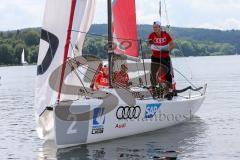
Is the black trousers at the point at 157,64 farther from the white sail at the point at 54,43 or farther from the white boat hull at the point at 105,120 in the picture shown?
the white sail at the point at 54,43

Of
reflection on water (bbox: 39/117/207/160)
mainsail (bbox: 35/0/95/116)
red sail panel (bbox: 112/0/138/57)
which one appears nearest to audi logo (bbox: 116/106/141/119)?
reflection on water (bbox: 39/117/207/160)

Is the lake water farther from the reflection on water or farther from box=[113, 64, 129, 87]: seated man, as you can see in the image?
box=[113, 64, 129, 87]: seated man

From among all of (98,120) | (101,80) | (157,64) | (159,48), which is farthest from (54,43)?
(157,64)

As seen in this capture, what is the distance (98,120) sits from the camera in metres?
13.7

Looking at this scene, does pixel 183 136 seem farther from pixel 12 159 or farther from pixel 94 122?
pixel 12 159

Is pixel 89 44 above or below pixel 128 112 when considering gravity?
above

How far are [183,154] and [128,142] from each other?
199 cm

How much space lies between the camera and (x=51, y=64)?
1394 centimetres

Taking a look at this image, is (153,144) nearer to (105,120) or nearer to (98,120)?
(105,120)

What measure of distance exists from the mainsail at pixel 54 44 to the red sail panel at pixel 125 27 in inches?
115

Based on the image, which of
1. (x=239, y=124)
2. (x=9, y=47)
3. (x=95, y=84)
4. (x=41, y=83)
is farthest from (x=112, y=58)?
(x=9, y=47)

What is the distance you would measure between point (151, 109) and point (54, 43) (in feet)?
10.9

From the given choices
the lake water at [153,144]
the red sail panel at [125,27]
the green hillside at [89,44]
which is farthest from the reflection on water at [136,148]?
the green hillside at [89,44]

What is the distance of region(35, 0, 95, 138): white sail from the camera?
45.7ft
